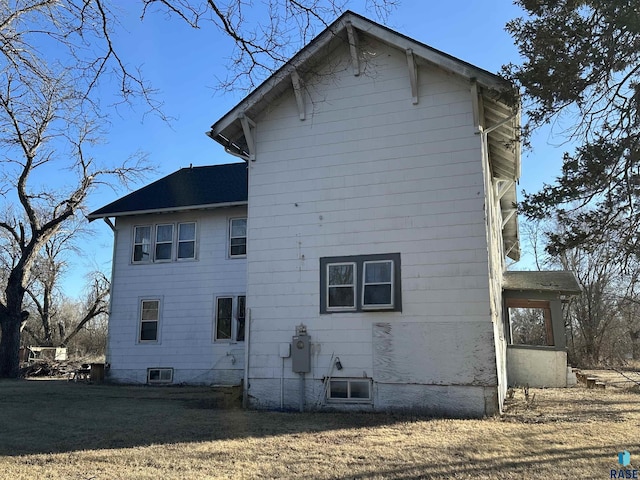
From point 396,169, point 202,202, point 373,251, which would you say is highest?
point 202,202

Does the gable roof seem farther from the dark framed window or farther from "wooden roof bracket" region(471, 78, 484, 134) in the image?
the dark framed window

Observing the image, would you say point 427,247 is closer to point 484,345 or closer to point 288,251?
point 484,345

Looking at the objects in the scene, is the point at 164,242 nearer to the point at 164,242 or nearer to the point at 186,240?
the point at 164,242

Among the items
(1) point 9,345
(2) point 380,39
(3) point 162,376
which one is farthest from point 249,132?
(1) point 9,345

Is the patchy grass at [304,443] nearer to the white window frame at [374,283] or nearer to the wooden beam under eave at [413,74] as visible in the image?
the white window frame at [374,283]

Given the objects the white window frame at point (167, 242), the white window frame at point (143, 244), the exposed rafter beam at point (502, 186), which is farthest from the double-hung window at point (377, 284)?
the white window frame at point (143, 244)

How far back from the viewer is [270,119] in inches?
466

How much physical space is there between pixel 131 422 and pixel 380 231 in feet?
19.1

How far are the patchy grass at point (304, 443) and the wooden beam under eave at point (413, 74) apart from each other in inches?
249

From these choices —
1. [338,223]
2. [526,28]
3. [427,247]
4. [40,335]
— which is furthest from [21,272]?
[40,335]

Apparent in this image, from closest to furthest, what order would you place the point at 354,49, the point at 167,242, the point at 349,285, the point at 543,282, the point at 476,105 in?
the point at 476,105
the point at 349,285
the point at 354,49
the point at 543,282
the point at 167,242

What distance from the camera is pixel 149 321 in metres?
17.5

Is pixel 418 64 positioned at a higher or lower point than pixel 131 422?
higher

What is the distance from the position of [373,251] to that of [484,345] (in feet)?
9.04
